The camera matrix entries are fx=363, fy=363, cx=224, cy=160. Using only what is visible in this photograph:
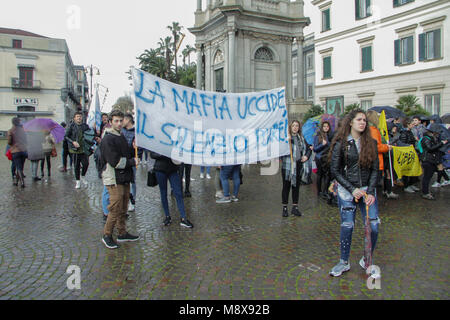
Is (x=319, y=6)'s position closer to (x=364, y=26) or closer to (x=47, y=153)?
(x=364, y=26)

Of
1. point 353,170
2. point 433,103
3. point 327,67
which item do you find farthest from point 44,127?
point 327,67

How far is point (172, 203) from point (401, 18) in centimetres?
2430

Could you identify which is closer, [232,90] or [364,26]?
[232,90]

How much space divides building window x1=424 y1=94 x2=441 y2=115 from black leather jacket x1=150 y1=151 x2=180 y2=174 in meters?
22.8

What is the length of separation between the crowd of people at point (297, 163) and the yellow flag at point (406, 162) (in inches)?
10.3

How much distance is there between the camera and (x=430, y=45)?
2327 centimetres

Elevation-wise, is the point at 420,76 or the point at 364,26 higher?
the point at 364,26

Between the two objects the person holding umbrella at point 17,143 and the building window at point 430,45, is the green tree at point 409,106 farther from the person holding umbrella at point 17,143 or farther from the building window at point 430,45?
the person holding umbrella at point 17,143

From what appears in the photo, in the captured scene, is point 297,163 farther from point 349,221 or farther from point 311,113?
point 311,113

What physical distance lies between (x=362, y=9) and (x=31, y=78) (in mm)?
38986

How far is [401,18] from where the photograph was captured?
25.2 meters

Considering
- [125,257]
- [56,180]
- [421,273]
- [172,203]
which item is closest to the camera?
[421,273]

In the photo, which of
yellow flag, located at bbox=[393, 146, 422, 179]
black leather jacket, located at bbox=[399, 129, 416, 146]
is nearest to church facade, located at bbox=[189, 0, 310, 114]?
black leather jacket, located at bbox=[399, 129, 416, 146]
